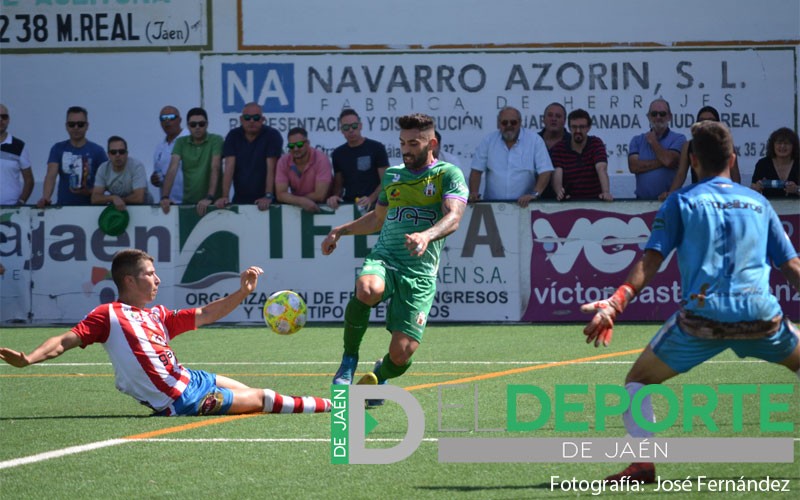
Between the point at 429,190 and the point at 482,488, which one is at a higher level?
the point at 429,190

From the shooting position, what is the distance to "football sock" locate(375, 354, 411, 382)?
30.0 ft

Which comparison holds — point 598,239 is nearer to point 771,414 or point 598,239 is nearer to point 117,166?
point 117,166

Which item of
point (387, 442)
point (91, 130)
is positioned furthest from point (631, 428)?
point (91, 130)

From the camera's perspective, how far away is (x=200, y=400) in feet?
28.2

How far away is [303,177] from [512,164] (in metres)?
2.57

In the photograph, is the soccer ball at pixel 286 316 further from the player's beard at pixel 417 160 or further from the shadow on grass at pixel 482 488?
the shadow on grass at pixel 482 488

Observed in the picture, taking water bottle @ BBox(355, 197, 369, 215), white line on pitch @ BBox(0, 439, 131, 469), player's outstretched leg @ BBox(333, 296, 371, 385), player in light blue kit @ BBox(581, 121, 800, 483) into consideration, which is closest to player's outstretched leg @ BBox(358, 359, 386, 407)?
A: player's outstretched leg @ BBox(333, 296, 371, 385)

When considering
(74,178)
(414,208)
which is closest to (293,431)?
(414,208)

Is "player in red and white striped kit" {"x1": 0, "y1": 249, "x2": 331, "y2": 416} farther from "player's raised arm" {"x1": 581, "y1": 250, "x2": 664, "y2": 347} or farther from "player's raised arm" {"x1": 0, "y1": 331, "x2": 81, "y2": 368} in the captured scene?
"player's raised arm" {"x1": 581, "y1": 250, "x2": 664, "y2": 347}

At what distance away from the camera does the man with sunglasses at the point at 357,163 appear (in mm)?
15758

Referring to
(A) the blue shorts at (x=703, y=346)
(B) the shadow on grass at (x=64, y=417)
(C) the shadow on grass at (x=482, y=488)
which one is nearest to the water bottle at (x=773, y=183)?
(B) the shadow on grass at (x=64, y=417)

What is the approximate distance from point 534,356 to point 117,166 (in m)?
6.70

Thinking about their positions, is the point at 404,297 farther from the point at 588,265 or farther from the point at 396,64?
the point at 396,64

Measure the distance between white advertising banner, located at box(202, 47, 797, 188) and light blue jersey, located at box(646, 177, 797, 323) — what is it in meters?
12.6
